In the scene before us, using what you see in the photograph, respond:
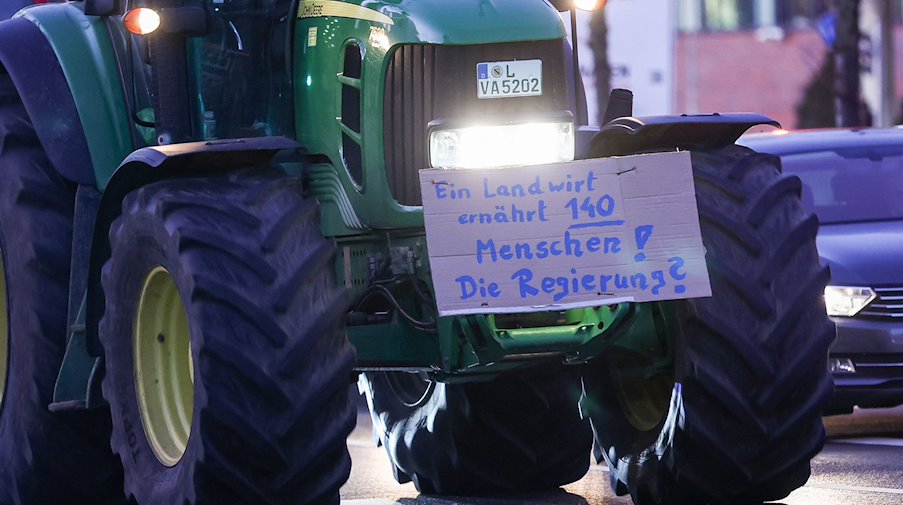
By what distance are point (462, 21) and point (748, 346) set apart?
147 cm

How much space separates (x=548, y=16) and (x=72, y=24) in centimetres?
185

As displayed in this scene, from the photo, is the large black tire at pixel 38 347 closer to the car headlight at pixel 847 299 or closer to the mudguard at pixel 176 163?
the mudguard at pixel 176 163

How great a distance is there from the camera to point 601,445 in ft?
27.5

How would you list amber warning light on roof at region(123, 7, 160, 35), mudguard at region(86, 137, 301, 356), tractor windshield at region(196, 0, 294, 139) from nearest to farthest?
mudguard at region(86, 137, 301, 356) → amber warning light on roof at region(123, 7, 160, 35) → tractor windshield at region(196, 0, 294, 139)

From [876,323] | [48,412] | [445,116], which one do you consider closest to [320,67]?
[445,116]

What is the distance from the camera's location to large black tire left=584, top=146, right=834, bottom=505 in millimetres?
7352

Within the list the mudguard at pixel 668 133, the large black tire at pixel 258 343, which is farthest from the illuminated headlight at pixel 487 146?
the large black tire at pixel 258 343

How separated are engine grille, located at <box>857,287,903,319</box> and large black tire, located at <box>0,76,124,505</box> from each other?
449 centimetres

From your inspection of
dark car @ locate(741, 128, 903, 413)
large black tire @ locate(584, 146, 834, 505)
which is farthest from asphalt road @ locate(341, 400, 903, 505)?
large black tire @ locate(584, 146, 834, 505)

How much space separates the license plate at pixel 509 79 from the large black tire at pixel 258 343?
34.7 inches

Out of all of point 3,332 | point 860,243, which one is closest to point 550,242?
point 3,332

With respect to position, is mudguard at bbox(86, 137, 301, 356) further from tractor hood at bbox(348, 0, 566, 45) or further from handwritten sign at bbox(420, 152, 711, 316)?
tractor hood at bbox(348, 0, 566, 45)

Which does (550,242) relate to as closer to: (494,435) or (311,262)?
(311,262)

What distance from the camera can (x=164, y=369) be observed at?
7.50 m
